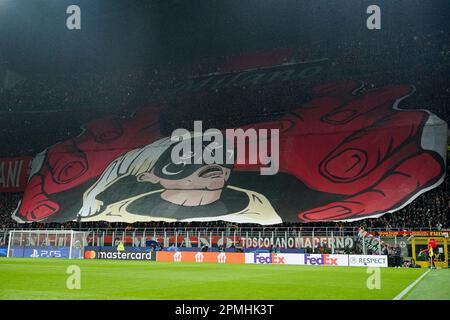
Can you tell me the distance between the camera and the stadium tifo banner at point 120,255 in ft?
111

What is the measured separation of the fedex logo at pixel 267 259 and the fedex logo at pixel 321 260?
1657 millimetres

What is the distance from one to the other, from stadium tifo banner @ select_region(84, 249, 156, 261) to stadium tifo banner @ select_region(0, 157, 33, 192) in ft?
64.6

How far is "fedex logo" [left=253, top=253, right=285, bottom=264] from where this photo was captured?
30.4 m

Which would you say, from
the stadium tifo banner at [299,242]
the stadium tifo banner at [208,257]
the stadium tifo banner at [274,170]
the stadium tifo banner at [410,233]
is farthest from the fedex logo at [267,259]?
the stadium tifo banner at [410,233]

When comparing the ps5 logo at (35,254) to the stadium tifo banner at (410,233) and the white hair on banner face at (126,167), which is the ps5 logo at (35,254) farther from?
the stadium tifo banner at (410,233)

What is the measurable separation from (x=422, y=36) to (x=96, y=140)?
33.6m

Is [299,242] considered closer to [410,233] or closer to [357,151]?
[410,233]

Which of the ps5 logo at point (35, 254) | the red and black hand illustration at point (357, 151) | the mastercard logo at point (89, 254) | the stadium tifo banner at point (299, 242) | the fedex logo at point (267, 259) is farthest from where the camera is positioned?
the ps5 logo at point (35, 254)

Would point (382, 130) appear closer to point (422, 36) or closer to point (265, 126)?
point (265, 126)

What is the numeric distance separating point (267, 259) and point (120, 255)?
10843 mm

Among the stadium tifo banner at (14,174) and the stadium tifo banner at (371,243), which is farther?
the stadium tifo banner at (14,174)

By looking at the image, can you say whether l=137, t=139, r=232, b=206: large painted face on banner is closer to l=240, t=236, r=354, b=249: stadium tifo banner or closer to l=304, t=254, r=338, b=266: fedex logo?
l=240, t=236, r=354, b=249: stadium tifo banner

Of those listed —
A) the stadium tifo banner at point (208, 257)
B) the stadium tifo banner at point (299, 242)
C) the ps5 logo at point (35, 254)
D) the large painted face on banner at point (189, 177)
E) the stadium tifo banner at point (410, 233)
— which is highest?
the large painted face on banner at point (189, 177)
